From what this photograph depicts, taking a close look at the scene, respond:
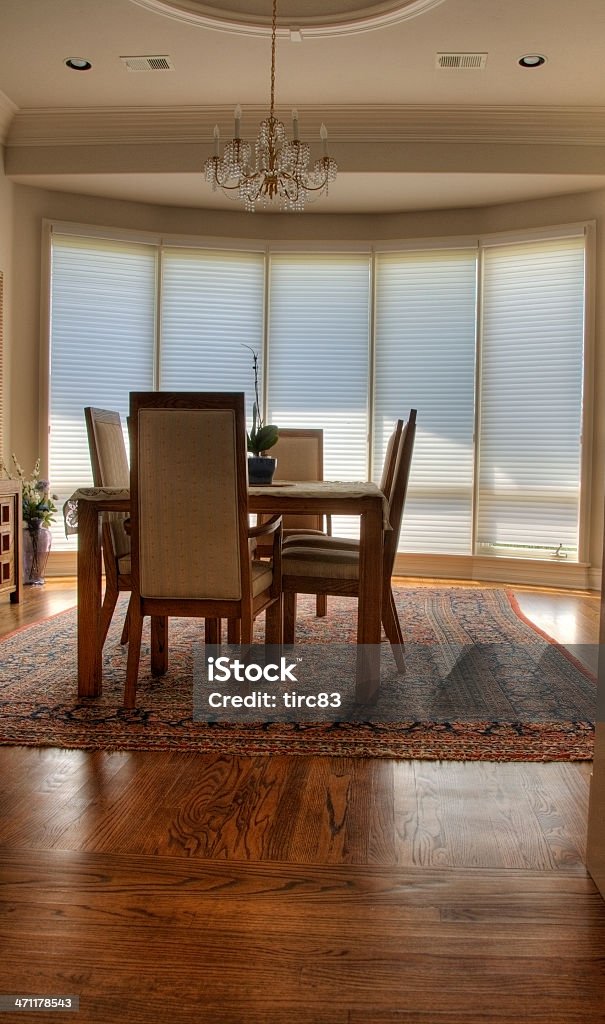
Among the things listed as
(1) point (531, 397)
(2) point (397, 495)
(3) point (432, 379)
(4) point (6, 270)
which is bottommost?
(2) point (397, 495)

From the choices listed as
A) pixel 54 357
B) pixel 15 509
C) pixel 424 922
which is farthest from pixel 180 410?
pixel 54 357

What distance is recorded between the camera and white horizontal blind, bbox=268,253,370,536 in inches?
252

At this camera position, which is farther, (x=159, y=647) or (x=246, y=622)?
(x=159, y=647)

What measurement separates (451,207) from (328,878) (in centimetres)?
561

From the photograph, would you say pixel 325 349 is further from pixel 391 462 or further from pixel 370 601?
pixel 370 601

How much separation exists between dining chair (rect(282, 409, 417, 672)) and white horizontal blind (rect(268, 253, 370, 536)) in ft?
8.87

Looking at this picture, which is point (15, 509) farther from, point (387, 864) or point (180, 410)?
point (387, 864)

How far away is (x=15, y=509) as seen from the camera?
4.84 m

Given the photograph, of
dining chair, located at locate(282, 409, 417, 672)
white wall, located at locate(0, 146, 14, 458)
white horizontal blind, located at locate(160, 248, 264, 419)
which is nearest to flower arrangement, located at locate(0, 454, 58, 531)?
white wall, located at locate(0, 146, 14, 458)

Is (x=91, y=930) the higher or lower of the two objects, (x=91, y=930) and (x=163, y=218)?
the lower

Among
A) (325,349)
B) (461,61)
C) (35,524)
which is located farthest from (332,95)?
(35,524)

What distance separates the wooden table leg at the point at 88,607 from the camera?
2.84m

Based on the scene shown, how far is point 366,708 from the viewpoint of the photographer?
2.80 m

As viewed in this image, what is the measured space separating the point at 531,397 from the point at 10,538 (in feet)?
12.4
